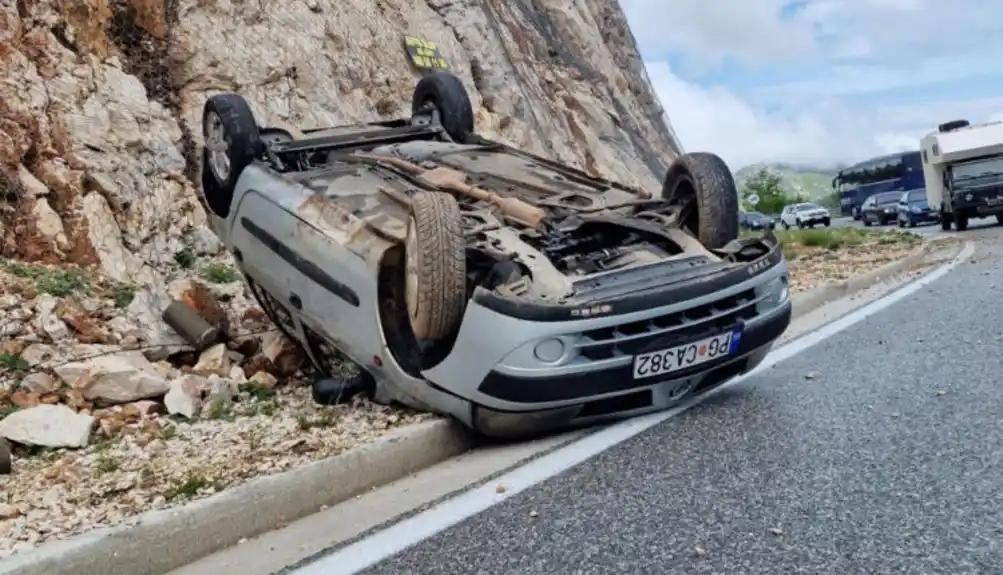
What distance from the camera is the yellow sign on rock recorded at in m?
15.8

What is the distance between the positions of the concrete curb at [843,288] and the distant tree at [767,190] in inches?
2651

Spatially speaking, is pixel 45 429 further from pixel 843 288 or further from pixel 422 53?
pixel 422 53

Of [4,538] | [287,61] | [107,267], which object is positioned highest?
[287,61]

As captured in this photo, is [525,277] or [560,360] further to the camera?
[525,277]

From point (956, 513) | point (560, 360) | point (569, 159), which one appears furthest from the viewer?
point (569, 159)

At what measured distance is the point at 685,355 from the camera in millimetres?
4098

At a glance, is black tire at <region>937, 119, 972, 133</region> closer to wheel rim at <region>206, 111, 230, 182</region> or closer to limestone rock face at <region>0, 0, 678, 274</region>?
limestone rock face at <region>0, 0, 678, 274</region>

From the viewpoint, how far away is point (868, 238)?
54.6 feet

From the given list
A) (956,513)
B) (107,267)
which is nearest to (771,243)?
(956,513)

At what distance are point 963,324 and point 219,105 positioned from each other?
4.86 m

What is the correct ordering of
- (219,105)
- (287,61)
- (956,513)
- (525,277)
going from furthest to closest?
(287,61), (219,105), (525,277), (956,513)

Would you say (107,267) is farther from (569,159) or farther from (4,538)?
(569,159)

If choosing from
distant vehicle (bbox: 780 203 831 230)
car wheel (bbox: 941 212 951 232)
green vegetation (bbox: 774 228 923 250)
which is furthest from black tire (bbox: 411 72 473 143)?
distant vehicle (bbox: 780 203 831 230)

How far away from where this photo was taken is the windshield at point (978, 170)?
68.1ft
